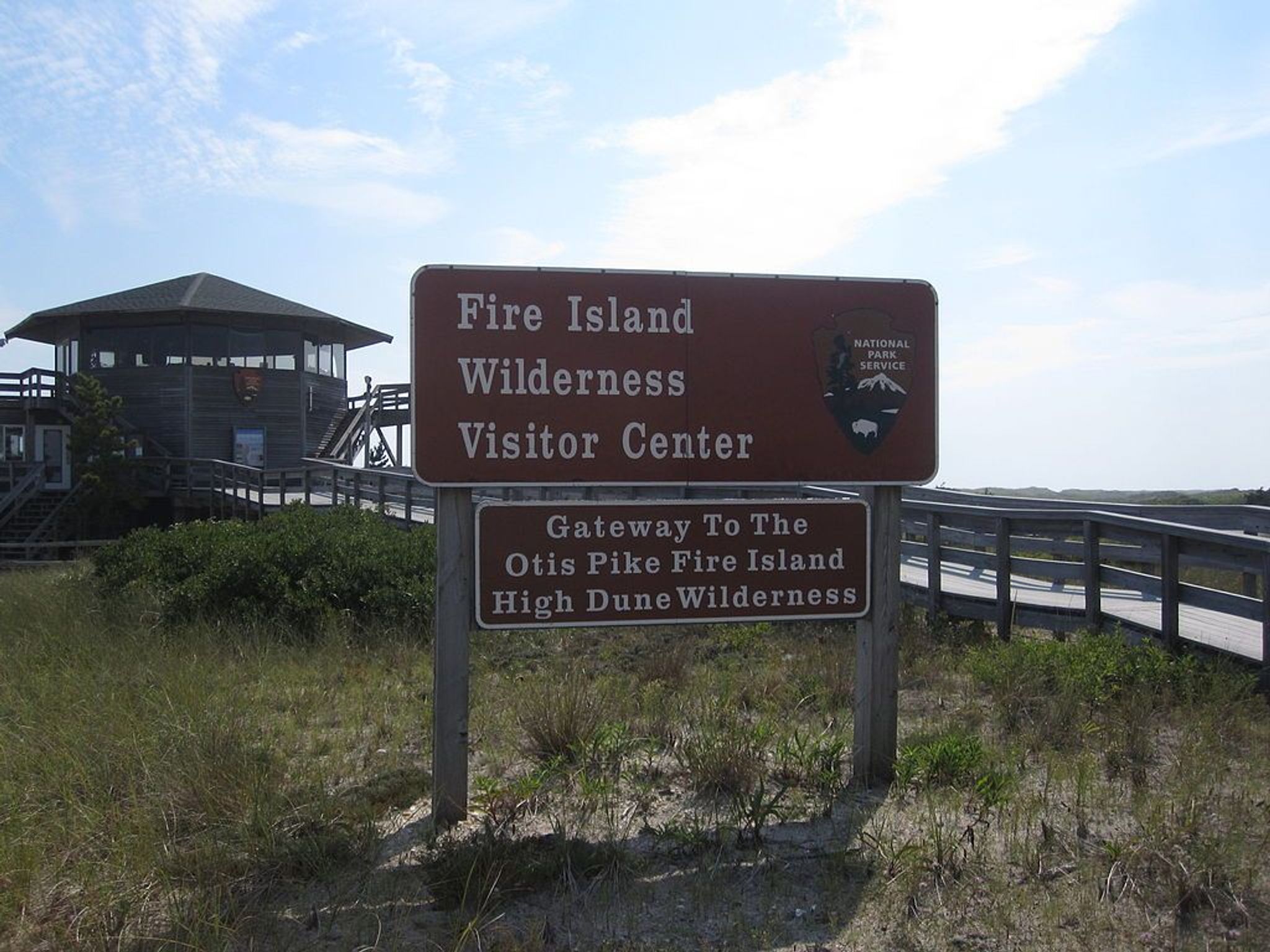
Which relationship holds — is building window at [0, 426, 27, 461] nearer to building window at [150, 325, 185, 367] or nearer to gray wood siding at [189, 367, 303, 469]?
building window at [150, 325, 185, 367]

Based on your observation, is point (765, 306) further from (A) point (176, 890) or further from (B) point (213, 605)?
(B) point (213, 605)

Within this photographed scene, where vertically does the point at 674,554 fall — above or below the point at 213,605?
above

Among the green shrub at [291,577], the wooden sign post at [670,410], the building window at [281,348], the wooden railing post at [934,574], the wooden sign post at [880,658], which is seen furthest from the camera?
the building window at [281,348]

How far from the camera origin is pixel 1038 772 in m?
5.63

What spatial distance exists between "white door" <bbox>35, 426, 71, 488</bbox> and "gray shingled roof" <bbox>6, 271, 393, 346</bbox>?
11.7 ft

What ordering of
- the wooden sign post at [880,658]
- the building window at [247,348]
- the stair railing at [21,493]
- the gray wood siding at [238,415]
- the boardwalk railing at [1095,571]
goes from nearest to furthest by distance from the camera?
the wooden sign post at [880,658]
the boardwalk railing at [1095,571]
the stair railing at [21,493]
the gray wood siding at [238,415]
the building window at [247,348]

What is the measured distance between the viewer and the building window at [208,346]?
33094 mm

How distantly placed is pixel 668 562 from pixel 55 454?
1272 inches

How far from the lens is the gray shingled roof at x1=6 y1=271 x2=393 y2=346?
107ft

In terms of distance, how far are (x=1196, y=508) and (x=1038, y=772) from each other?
9.33 meters

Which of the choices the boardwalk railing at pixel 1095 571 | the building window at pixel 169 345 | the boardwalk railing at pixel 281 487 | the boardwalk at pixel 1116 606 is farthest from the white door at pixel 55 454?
the boardwalk at pixel 1116 606

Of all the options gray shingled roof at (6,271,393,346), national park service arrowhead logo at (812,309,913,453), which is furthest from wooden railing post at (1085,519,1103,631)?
gray shingled roof at (6,271,393,346)

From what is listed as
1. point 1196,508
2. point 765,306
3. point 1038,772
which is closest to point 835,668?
point 1038,772

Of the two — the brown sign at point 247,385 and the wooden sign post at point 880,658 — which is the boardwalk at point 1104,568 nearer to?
the wooden sign post at point 880,658
